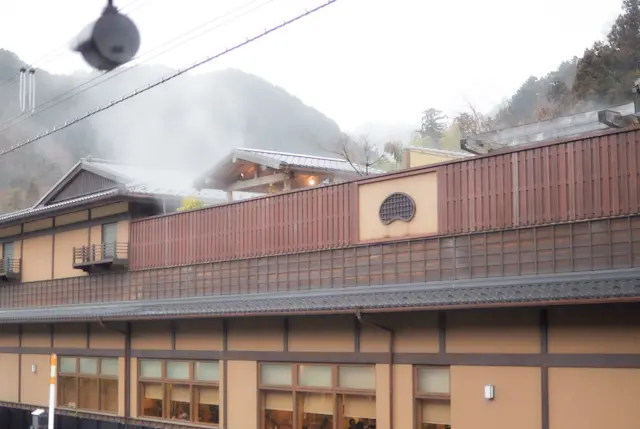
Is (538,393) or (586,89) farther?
(586,89)

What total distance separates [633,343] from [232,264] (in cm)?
805

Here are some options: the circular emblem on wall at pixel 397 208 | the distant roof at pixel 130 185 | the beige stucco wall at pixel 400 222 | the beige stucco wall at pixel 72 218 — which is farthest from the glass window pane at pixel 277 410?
the beige stucco wall at pixel 72 218

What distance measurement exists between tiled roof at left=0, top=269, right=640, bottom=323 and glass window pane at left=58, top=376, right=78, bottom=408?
2165 mm

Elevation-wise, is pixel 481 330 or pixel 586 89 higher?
pixel 586 89

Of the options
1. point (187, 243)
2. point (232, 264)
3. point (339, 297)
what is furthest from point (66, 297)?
point (339, 297)

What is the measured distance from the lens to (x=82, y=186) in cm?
2188

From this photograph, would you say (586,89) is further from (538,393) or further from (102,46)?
(102,46)

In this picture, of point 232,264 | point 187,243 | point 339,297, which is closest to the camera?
point 339,297

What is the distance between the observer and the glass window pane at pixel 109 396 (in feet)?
57.9

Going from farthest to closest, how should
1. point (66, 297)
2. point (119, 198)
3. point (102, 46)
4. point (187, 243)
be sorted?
point (66, 297), point (119, 198), point (187, 243), point (102, 46)

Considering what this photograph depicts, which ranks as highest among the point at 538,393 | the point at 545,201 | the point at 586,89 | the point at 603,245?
the point at 586,89

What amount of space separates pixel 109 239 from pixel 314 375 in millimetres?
7641

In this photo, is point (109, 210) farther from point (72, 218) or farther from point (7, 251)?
point (7, 251)

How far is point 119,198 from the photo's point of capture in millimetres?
17812
